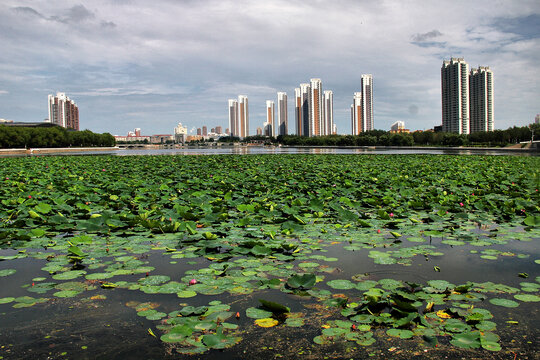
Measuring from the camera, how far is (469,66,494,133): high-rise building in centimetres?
10400

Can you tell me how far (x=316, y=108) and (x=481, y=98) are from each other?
6888 cm

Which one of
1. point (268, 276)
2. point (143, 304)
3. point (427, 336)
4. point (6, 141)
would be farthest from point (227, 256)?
point (6, 141)

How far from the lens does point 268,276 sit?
349 cm

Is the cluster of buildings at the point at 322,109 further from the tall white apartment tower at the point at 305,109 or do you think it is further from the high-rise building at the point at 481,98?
the high-rise building at the point at 481,98

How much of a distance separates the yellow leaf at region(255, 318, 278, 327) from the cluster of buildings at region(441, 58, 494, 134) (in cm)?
11500

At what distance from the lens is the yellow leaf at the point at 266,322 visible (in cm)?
257

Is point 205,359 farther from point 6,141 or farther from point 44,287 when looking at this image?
point 6,141

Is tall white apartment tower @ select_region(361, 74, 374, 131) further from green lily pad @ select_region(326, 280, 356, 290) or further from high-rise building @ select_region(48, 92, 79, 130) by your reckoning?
green lily pad @ select_region(326, 280, 356, 290)

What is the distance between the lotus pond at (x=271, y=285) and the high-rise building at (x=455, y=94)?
4399 inches

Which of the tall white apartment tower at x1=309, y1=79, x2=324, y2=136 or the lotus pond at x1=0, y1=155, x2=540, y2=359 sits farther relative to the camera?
the tall white apartment tower at x1=309, y1=79, x2=324, y2=136

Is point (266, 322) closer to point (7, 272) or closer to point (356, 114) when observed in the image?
point (7, 272)

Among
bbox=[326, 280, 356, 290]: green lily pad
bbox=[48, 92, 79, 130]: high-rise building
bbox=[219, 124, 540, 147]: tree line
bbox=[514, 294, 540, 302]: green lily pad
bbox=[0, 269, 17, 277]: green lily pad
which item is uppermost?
bbox=[48, 92, 79, 130]: high-rise building

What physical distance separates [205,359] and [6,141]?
3517 inches

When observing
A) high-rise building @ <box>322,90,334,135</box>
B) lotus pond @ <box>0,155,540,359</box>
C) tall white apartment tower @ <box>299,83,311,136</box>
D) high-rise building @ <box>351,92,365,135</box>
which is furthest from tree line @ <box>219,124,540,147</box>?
lotus pond @ <box>0,155,540,359</box>
